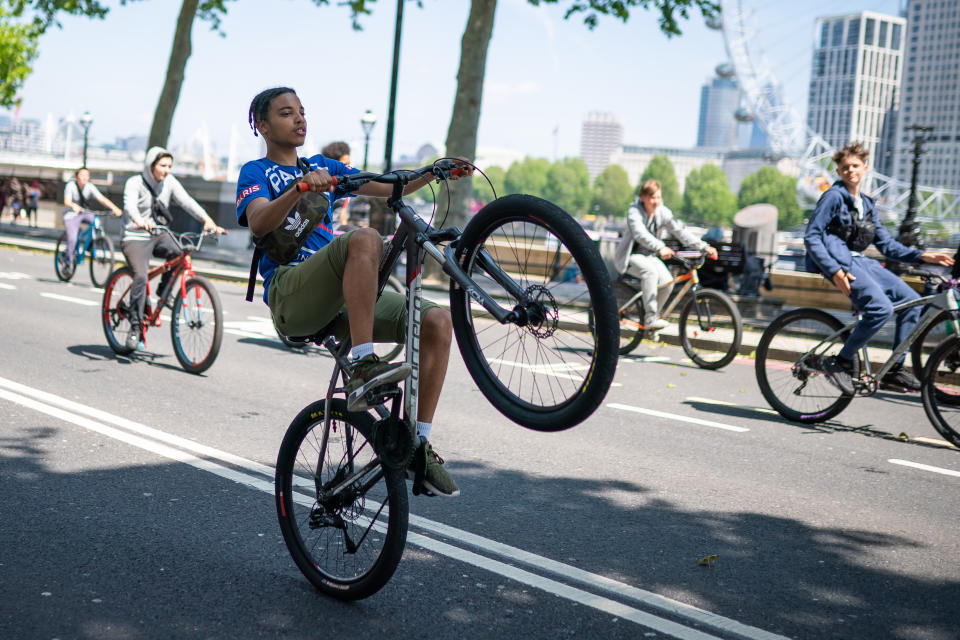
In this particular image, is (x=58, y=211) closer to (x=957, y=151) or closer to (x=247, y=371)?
(x=247, y=371)

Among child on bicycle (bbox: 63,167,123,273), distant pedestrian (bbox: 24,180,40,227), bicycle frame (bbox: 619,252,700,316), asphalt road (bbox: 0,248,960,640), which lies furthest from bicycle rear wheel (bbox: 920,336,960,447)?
distant pedestrian (bbox: 24,180,40,227)

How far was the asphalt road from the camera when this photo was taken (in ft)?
10.8

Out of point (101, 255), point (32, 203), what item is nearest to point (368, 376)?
point (101, 255)

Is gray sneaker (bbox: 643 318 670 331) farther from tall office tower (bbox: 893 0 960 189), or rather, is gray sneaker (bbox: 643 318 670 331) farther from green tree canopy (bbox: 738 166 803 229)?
tall office tower (bbox: 893 0 960 189)

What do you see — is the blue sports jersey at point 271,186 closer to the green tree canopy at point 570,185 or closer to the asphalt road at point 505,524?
the asphalt road at point 505,524

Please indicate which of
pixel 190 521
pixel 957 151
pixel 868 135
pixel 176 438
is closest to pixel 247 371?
pixel 176 438

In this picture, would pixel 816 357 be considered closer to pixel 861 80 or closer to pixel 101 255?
pixel 101 255

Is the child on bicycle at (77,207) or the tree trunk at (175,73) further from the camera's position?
the tree trunk at (175,73)

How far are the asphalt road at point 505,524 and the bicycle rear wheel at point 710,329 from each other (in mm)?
1891

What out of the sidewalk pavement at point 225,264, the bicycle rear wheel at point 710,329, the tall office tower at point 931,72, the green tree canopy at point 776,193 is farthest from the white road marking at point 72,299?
the tall office tower at point 931,72

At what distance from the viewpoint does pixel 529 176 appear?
6998 inches

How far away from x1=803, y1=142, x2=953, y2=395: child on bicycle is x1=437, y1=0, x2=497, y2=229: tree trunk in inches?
476

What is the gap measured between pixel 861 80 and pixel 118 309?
180003mm

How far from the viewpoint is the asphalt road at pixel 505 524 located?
330cm
